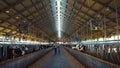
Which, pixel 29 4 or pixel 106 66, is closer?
pixel 106 66

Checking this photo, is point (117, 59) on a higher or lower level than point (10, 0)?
lower

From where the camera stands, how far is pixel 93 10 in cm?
3572

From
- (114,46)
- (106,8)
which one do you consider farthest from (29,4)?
(114,46)

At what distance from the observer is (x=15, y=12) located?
3731 centimetres

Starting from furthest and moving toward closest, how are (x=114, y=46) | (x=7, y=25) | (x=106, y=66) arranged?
(x=7, y=25), (x=114, y=46), (x=106, y=66)

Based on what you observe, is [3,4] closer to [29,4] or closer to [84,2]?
[29,4]

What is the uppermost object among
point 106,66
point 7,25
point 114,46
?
point 7,25

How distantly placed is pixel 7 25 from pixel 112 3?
985 inches

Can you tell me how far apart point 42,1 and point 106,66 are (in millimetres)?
28187

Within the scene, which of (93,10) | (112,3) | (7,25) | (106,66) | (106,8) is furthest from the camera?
(7,25)

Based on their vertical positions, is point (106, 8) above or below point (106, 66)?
above

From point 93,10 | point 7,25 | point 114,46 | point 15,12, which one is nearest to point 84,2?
point 93,10

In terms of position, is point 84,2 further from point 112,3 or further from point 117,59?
point 117,59

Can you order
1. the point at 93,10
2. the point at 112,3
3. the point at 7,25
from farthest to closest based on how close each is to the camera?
the point at 7,25, the point at 93,10, the point at 112,3
